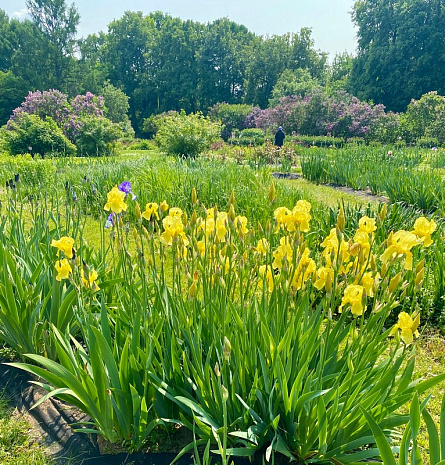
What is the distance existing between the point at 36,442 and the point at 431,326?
8.82 feet

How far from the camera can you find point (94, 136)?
15414 millimetres

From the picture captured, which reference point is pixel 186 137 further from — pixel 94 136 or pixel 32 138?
pixel 32 138

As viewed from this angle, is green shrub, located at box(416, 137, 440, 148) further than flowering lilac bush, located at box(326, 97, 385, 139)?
No

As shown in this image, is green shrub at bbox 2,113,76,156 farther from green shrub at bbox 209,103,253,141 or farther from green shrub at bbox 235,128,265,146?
green shrub at bbox 209,103,253,141

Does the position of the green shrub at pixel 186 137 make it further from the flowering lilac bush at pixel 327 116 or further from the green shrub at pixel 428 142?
the green shrub at pixel 428 142

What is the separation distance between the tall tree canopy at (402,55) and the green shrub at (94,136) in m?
25.6

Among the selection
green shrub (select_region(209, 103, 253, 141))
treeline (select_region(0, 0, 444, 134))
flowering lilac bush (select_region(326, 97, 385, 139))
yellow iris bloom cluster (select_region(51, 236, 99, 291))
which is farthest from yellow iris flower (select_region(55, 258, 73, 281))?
treeline (select_region(0, 0, 444, 134))

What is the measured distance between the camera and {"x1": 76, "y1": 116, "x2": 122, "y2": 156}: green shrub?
15.2 m

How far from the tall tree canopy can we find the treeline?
3.3 inches

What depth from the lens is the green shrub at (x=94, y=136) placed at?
15242mm

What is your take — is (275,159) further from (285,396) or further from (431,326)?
(285,396)

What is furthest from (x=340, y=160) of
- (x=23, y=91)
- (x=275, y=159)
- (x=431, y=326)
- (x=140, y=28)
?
(x=140, y=28)

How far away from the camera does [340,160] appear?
888 cm

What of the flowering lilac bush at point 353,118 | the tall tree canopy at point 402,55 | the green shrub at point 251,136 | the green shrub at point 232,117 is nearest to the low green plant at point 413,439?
the flowering lilac bush at point 353,118
